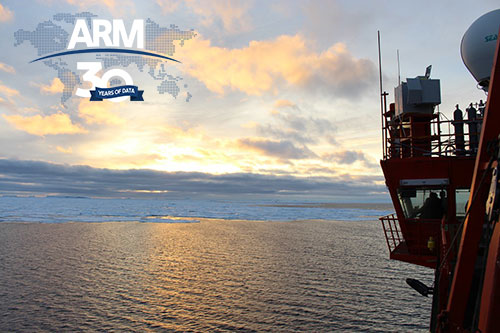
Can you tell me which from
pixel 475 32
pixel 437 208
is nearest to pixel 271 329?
pixel 437 208

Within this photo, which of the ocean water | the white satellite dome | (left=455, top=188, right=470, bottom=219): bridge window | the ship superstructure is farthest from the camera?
the white satellite dome

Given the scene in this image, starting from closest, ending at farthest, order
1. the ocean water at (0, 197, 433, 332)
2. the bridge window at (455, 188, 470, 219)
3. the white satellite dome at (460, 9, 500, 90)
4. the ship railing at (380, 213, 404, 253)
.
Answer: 1. the ocean water at (0, 197, 433, 332)
2. the bridge window at (455, 188, 470, 219)
3. the ship railing at (380, 213, 404, 253)
4. the white satellite dome at (460, 9, 500, 90)

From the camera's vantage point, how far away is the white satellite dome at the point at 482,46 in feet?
41.7

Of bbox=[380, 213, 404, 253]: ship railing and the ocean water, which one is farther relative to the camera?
bbox=[380, 213, 404, 253]: ship railing

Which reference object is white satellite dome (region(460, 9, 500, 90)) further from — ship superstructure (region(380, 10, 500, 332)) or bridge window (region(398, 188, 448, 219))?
bridge window (region(398, 188, 448, 219))

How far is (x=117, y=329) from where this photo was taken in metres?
11.1

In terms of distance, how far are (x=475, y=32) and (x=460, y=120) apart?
3.66 m

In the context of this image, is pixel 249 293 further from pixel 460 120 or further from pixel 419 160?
pixel 460 120

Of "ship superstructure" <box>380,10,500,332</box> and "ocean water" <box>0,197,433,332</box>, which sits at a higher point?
"ship superstructure" <box>380,10,500,332</box>

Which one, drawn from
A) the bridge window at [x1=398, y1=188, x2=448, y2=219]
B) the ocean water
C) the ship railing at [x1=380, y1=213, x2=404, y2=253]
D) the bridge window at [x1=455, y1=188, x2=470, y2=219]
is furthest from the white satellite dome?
the ocean water

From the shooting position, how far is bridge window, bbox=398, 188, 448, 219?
1226cm

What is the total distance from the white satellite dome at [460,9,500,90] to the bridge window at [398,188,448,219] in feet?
15.6

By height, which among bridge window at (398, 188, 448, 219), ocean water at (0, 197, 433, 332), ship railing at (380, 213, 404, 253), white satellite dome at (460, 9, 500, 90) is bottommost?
ocean water at (0, 197, 433, 332)

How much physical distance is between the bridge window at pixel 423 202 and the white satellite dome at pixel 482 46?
15.6 feet
